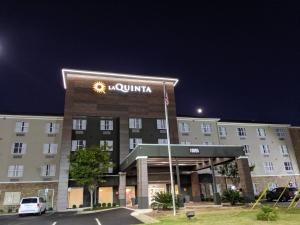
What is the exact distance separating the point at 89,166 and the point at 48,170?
922 centimetres

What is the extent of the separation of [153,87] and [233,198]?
23.8 meters

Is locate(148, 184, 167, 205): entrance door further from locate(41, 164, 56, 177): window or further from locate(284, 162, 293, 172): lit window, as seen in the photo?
locate(284, 162, 293, 172): lit window

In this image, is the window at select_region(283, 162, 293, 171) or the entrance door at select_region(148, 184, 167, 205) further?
the window at select_region(283, 162, 293, 171)

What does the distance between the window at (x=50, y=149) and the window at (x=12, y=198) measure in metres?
6.58

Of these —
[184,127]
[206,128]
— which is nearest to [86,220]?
[184,127]

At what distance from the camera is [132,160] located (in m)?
27.2

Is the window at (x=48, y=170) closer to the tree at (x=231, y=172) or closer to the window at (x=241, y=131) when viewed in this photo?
the tree at (x=231, y=172)

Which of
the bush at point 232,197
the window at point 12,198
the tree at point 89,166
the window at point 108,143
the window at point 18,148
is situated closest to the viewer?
the bush at point 232,197

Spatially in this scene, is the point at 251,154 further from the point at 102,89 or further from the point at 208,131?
the point at 102,89

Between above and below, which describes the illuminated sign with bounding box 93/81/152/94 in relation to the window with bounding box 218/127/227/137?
above

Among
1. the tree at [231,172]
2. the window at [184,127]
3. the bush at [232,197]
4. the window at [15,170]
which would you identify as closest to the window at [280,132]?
the tree at [231,172]

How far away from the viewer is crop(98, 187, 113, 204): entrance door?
36188 mm

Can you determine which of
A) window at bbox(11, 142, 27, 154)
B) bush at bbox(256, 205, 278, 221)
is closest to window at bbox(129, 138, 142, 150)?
window at bbox(11, 142, 27, 154)

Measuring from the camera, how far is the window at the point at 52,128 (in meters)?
39.4
